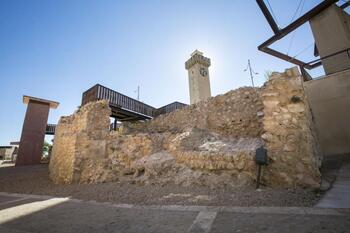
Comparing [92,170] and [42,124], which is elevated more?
[42,124]

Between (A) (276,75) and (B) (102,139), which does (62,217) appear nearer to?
(B) (102,139)

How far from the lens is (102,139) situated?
662 cm

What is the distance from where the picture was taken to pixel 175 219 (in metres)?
A: 2.32

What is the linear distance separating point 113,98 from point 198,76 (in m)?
13.3

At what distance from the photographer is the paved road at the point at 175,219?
6.08ft

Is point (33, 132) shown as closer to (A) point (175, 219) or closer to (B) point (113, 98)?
(B) point (113, 98)

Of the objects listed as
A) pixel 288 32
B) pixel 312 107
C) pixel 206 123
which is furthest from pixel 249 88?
pixel 288 32

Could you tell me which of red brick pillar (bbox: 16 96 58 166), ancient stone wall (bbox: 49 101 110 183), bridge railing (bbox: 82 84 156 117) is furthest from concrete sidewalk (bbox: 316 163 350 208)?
red brick pillar (bbox: 16 96 58 166)

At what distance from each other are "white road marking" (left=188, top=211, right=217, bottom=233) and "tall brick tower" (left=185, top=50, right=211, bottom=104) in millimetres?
17660

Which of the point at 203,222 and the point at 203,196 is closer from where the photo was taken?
the point at 203,222

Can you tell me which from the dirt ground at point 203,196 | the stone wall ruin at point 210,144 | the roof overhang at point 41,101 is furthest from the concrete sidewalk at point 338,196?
the roof overhang at point 41,101

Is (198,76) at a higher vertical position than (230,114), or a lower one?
higher

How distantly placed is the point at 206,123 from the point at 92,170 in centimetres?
467

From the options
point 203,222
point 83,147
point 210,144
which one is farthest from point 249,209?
point 83,147
